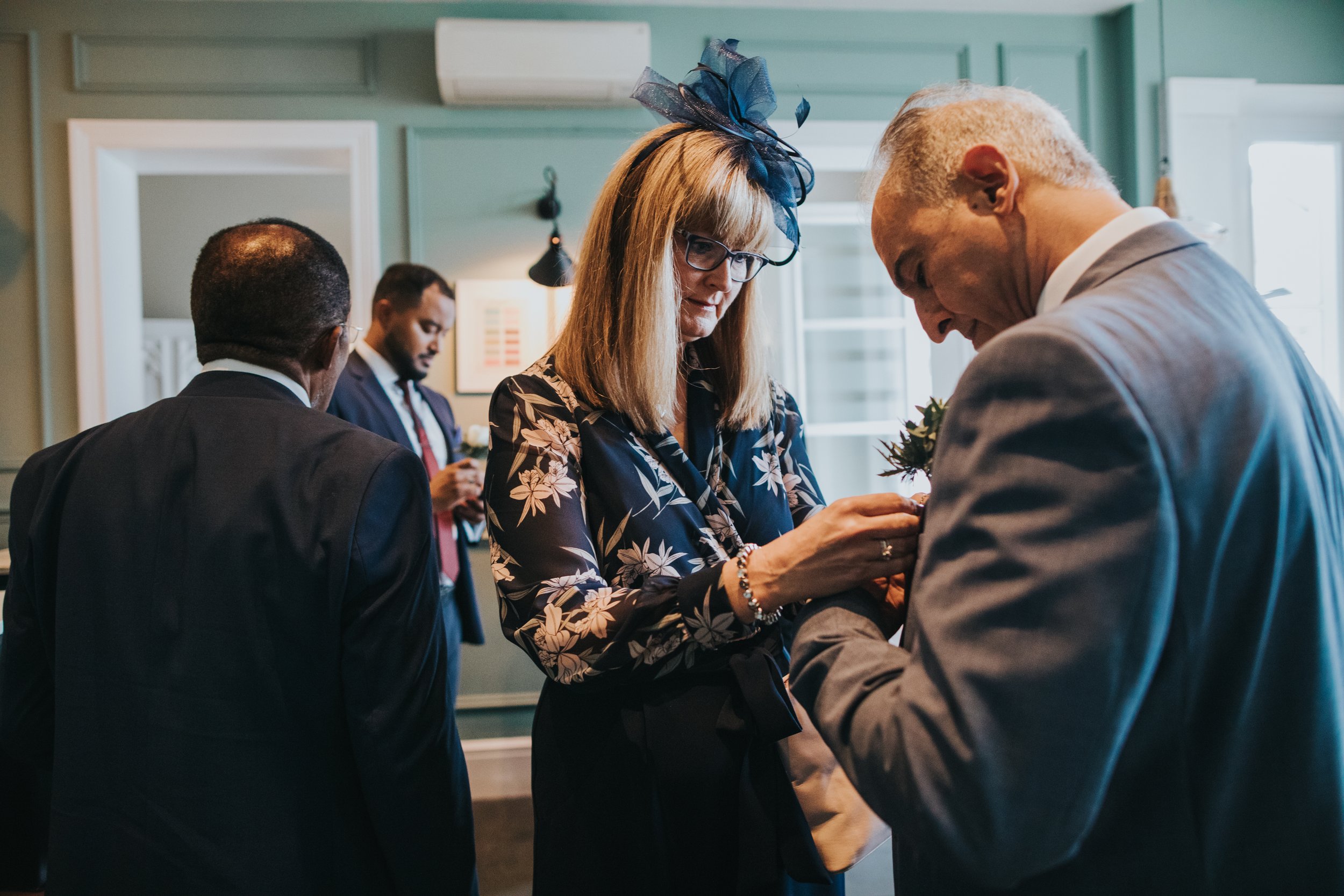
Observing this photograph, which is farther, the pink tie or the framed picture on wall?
the framed picture on wall

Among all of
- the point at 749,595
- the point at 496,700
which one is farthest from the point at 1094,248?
the point at 496,700

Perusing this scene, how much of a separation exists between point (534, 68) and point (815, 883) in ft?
11.0

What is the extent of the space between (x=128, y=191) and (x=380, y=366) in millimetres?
1803

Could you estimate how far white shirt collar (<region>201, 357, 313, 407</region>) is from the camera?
1.15 m

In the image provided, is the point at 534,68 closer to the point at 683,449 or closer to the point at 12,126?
the point at 12,126

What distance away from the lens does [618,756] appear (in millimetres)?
1079

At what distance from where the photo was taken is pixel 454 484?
283 cm

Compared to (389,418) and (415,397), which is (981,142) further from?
(415,397)

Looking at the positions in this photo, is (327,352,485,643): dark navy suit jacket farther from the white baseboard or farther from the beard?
the white baseboard

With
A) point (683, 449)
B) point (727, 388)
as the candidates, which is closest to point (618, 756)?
point (683, 449)

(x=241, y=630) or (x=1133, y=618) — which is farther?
(x=241, y=630)

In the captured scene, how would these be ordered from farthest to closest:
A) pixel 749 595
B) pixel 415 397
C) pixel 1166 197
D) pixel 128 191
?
pixel 128 191 → pixel 415 397 → pixel 1166 197 → pixel 749 595

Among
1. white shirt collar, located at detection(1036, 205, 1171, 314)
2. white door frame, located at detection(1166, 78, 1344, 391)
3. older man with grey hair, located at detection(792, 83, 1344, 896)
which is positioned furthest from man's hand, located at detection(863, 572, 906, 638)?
white door frame, located at detection(1166, 78, 1344, 391)

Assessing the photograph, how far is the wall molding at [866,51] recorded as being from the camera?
3.82 metres
